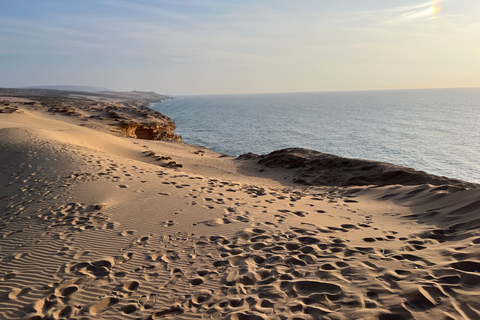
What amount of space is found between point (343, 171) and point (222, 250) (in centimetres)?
1135

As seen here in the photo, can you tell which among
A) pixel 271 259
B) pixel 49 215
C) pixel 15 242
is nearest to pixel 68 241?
pixel 15 242

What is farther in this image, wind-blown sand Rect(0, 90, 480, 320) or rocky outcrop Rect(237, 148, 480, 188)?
rocky outcrop Rect(237, 148, 480, 188)

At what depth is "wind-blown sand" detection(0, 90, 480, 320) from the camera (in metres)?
3.41

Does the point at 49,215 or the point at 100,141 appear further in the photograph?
the point at 100,141

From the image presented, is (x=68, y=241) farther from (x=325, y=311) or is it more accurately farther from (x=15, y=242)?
(x=325, y=311)

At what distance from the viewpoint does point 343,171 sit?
14.8 metres

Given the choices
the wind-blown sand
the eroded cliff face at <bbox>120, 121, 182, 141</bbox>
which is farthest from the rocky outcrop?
the eroded cliff face at <bbox>120, 121, 182, 141</bbox>

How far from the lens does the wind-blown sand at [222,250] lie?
3408mm

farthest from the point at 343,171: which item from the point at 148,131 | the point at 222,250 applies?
the point at 148,131

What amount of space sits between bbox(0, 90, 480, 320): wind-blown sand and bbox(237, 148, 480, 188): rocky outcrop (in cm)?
364

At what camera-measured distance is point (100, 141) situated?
657 inches

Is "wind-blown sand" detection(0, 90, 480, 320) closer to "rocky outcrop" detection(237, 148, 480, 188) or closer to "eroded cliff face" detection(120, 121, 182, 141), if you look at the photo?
"rocky outcrop" detection(237, 148, 480, 188)

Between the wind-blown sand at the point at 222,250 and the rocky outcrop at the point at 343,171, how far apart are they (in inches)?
143

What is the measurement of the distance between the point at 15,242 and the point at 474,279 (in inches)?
281
